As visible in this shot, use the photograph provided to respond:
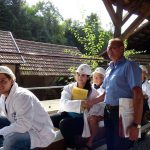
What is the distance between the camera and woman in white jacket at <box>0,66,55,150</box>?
300 cm

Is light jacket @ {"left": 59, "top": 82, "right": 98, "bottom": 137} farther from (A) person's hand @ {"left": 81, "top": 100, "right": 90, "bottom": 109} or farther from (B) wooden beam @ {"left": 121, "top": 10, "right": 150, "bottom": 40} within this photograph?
(B) wooden beam @ {"left": 121, "top": 10, "right": 150, "bottom": 40}

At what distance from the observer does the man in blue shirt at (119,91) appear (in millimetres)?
3139

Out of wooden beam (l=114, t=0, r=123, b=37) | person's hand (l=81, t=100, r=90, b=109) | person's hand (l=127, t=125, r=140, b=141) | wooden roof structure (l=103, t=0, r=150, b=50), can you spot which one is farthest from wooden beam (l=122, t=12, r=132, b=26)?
person's hand (l=127, t=125, r=140, b=141)

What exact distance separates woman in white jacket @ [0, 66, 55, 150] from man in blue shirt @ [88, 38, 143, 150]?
2.17 ft

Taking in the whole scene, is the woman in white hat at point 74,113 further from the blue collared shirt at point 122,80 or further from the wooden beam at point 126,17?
the wooden beam at point 126,17

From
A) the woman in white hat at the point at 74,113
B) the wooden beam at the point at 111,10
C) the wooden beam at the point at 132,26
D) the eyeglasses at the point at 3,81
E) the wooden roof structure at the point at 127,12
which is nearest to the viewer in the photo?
the eyeglasses at the point at 3,81

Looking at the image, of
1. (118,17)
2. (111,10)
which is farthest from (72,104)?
(118,17)

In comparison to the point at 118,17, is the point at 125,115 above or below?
below

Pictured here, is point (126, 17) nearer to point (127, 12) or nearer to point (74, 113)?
point (127, 12)

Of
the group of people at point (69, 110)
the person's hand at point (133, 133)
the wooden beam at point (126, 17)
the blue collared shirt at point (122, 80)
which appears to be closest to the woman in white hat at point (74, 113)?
the group of people at point (69, 110)

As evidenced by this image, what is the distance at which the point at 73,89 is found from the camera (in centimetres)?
426

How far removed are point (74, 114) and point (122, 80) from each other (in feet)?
3.61

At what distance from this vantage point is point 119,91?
10.8ft

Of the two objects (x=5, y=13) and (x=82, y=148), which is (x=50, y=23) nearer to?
(x=5, y=13)
